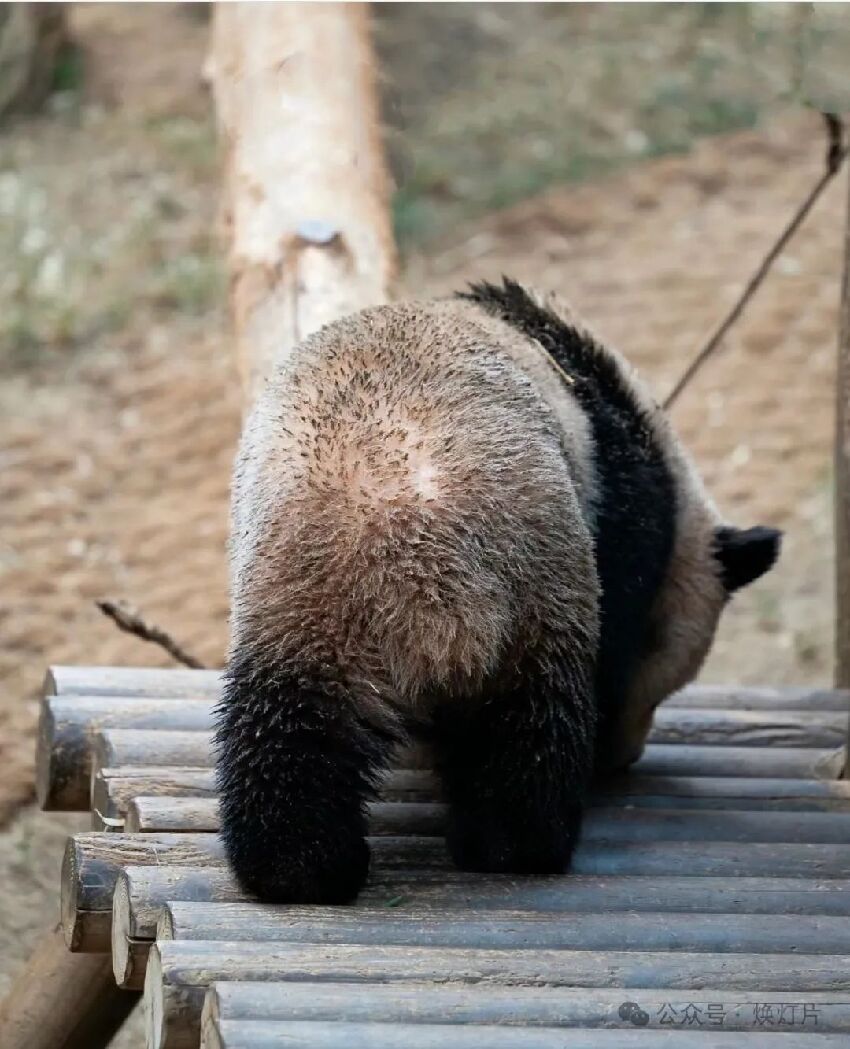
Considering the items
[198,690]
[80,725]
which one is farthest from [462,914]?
[198,690]

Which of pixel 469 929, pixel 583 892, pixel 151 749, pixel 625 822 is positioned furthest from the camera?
pixel 151 749

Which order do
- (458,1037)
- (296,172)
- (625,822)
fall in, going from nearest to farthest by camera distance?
(458,1037) → (625,822) → (296,172)

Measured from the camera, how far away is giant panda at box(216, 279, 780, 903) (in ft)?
9.95

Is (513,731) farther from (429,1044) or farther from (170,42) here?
(170,42)

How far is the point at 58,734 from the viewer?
13.9 feet

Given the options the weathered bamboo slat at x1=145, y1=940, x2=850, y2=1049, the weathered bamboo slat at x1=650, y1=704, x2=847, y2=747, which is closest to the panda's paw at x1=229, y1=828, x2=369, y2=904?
the weathered bamboo slat at x1=145, y1=940, x2=850, y2=1049

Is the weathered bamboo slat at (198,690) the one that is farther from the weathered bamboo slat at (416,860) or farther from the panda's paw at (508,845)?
the panda's paw at (508,845)

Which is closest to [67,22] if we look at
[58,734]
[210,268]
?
[210,268]

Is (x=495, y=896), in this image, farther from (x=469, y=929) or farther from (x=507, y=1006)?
(x=507, y=1006)

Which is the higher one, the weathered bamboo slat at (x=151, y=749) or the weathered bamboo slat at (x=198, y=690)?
the weathered bamboo slat at (x=151, y=749)

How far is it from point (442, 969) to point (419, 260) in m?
8.25

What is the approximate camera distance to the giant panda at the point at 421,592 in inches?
119

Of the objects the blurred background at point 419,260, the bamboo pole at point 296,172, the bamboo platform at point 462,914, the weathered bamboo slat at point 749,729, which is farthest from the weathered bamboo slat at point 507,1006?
the blurred background at point 419,260

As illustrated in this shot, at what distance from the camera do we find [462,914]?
309cm
